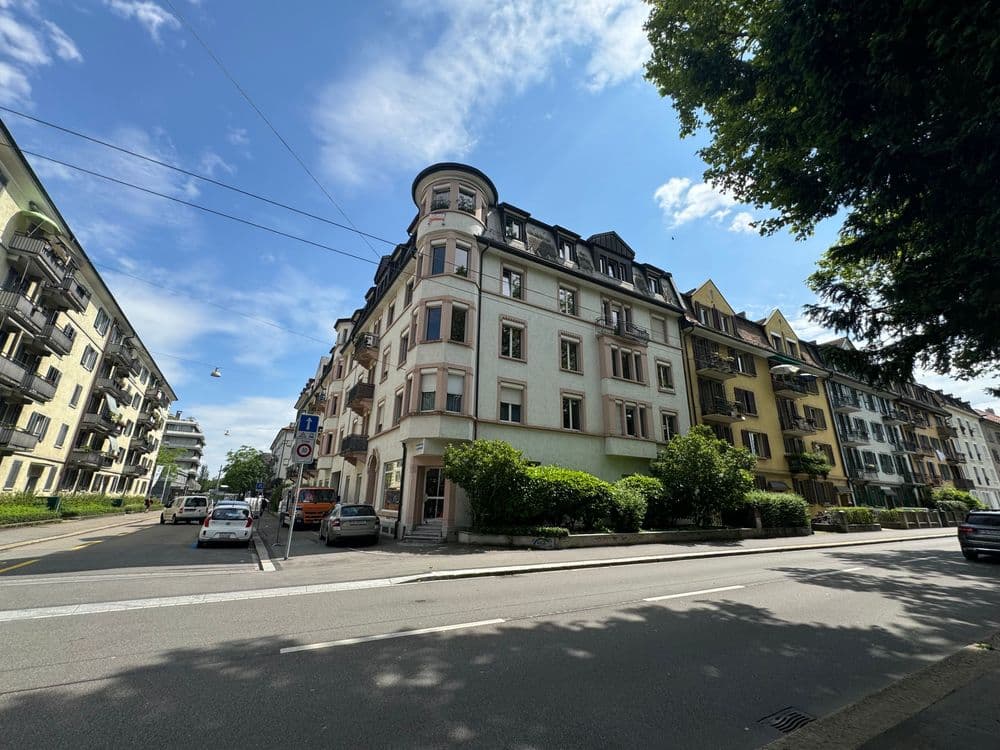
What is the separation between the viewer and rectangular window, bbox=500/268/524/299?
22.4 meters

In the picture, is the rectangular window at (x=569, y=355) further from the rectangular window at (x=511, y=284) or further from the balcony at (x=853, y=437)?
the balcony at (x=853, y=437)

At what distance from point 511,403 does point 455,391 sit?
304 centimetres

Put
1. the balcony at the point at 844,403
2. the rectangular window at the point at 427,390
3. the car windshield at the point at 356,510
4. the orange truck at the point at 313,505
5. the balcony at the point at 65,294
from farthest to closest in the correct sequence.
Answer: the balcony at the point at 844,403
the balcony at the point at 65,294
the orange truck at the point at 313,505
the rectangular window at the point at 427,390
the car windshield at the point at 356,510

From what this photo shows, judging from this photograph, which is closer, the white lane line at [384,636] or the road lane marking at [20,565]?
the white lane line at [384,636]

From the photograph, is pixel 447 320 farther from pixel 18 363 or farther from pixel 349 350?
pixel 18 363

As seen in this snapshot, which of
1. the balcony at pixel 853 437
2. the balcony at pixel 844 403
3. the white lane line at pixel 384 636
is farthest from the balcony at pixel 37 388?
the balcony at pixel 844 403

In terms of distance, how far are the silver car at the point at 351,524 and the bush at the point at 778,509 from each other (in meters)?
18.1

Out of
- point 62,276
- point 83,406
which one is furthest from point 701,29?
point 83,406

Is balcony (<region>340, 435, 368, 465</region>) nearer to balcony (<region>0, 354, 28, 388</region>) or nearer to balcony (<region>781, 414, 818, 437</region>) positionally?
balcony (<region>0, 354, 28, 388</region>)

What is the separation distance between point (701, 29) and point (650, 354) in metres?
18.8

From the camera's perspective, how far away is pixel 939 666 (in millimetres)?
4535

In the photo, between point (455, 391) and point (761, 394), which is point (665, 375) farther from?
point (455, 391)

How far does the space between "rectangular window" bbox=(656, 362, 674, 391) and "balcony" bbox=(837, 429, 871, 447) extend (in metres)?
20.6

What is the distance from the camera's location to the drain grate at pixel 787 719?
3.42m
